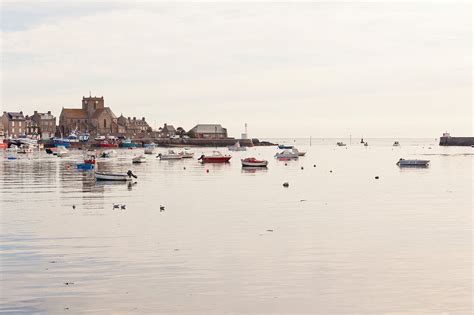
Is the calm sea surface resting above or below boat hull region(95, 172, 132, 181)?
below

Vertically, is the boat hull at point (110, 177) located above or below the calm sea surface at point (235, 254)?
above

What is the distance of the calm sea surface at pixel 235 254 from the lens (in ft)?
72.2

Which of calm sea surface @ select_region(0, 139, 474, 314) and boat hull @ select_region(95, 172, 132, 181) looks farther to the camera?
boat hull @ select_region(95, 172, 132, 181)

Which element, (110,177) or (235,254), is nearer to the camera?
(235,254)

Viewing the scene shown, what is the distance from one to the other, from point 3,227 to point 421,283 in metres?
22.7

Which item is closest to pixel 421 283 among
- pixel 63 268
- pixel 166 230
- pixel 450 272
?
pixel 450 272

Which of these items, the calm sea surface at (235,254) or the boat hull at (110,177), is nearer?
the calm sea surface at (235,254)

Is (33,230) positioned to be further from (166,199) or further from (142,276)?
(166,199)

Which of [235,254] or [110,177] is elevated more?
[110,177]

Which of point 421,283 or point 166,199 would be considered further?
point 166,199

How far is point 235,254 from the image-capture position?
1176 inches

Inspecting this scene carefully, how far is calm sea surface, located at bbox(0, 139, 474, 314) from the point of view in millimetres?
22000

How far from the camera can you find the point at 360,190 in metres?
65.8

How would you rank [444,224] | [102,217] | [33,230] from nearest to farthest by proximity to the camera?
[33,230] → [444,224] → [102,217]
